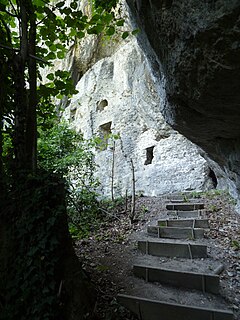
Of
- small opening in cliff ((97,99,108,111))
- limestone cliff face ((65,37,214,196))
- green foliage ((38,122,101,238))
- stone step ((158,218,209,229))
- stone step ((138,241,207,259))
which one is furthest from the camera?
small opening in cliff ((97,99,108,111))

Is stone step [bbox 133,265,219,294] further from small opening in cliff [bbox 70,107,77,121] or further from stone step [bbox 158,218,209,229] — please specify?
small opening in cliff [bbox 70,107,77,121]

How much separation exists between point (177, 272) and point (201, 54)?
2.55 metres

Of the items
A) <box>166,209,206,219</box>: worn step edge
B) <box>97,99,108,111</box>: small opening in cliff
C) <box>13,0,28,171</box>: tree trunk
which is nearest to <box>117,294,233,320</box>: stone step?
<box>13,0,28,171</box>: tree trunk

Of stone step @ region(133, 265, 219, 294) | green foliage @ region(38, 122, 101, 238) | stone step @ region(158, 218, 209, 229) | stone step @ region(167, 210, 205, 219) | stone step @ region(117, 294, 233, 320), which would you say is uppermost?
green foliage @ region(38, 122, 101, 238)

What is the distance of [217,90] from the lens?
2.29 metres

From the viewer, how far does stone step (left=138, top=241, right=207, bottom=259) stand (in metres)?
3.22

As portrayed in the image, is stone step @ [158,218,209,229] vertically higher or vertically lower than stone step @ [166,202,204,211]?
lower

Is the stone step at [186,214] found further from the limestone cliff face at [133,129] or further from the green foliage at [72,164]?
the limestone cliff face at [133,129]

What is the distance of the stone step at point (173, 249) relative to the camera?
10.6 feet

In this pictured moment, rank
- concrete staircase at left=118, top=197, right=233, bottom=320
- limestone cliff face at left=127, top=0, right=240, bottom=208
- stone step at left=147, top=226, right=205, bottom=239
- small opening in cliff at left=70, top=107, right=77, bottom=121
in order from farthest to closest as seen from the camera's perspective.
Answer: small opening in cliff at left=70, top=107, right=77, bottom=121 → stone step at left=147, top=226, right=205, bottom=239 → concrete staircase at left=118, top=197, right=233, bottom=320 → limestone cliff face at left=127, top=0, right=240, bottom=208

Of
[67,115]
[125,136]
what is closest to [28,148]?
[125,136]

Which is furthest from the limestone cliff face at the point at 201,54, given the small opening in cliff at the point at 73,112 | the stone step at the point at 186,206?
the small opening in cliff at the point at 73,112

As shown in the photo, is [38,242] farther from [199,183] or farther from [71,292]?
[199,183]

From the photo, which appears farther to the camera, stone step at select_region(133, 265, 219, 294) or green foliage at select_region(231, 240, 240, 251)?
green foliage at select_region(231, 240, 240, 251)
